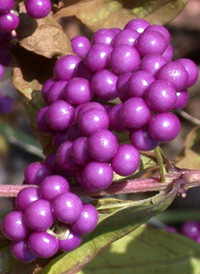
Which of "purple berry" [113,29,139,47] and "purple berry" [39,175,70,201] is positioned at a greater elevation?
"purple berry" [113,29,139,47]

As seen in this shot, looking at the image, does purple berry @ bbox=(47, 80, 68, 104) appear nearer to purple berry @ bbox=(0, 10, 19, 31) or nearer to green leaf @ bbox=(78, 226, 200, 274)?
purple berry @ bbox=(0, 10, 19, 31)

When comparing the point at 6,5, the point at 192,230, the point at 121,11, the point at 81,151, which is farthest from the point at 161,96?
the point at 192,230

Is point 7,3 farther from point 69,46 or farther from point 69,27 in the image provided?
point 69,27

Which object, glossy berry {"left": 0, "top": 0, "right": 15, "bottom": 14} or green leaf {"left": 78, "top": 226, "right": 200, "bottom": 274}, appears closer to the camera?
glossy berry {"left": 0, "top": 0, "right": 15, "bottom": 14}

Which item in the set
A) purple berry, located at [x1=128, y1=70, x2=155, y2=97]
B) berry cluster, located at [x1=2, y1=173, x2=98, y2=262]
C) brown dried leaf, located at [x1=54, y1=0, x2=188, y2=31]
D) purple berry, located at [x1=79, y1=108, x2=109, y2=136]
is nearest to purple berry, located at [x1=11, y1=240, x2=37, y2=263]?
berry cluster, located at [x1=2, y1=173, x2=98, y2=262]

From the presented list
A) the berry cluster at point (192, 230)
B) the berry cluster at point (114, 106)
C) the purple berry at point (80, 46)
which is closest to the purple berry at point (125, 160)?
the berry cluster at point (114, 106)

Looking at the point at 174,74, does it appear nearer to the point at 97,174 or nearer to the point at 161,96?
the point at 161,96
